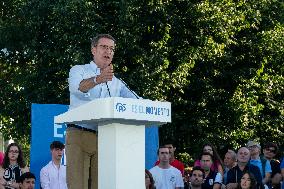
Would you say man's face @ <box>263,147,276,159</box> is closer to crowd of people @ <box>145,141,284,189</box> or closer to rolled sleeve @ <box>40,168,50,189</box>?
crowd of people @ <box>145,141,284,189</box>

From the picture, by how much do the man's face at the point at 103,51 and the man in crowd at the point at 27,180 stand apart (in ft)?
17.3

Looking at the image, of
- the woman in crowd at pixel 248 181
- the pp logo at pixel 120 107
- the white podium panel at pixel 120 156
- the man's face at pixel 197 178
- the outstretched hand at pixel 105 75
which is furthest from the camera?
the man's face at pixel 197 178

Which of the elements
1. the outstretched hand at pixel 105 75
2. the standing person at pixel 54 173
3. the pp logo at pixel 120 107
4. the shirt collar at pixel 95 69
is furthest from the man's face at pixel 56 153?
the pp logo at pixel 120 107

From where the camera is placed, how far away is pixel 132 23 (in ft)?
60.4

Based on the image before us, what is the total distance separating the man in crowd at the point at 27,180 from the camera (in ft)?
34.8

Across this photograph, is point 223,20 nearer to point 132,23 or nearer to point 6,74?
point 132,23

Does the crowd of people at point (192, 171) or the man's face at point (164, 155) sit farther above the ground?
the man's face at point (164, 155)

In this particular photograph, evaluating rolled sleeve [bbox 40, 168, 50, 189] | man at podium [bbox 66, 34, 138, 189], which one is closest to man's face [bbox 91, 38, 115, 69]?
man at podium [bbox 66, 34, 138, 189]

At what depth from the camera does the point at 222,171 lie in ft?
36.0

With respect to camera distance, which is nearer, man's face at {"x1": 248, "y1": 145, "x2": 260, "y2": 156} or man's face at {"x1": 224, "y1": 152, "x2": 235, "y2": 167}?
man's face at {"x1": 248, "y1": 145, "x2": 260, "y2": 156}

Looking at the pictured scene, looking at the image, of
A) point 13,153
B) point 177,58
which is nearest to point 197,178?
point 13,153

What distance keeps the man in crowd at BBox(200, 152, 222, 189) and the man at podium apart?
15.7ft

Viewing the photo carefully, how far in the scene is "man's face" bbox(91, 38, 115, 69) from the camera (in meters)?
5.60

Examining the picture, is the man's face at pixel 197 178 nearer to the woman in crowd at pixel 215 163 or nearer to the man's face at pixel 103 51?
the woman in crowd at pixel 215 163
